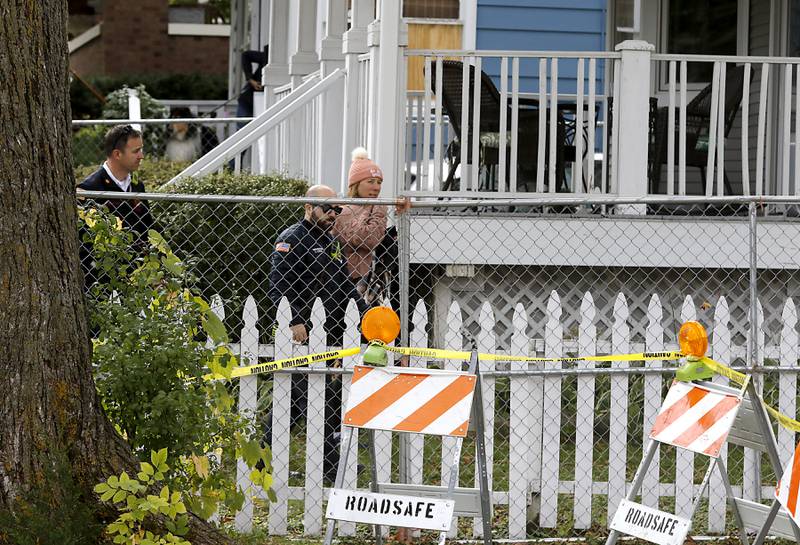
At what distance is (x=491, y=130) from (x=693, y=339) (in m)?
4.25

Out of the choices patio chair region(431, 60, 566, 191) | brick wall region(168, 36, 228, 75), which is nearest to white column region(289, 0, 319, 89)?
patio chair region(431, 60, 566, 191)

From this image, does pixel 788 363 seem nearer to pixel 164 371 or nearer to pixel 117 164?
pixel 164 371

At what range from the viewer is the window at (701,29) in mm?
11469

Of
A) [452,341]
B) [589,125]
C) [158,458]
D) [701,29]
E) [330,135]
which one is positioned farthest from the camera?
[701,29]

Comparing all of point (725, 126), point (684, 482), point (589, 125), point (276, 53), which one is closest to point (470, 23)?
point (276, 53)

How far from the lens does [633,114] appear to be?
8.29m

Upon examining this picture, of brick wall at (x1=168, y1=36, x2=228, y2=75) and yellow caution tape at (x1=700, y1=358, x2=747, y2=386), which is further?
brick wall at (x1=168, y1=36, x2=228, y2=75)

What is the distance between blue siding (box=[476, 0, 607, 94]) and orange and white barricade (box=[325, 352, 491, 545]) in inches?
261

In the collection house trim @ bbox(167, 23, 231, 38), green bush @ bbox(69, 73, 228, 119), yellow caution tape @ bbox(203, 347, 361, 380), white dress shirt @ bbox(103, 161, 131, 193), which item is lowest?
yellow caution tape @ bbox(203, 347, 361, 380)

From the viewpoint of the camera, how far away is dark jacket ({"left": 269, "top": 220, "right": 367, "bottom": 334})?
660cm

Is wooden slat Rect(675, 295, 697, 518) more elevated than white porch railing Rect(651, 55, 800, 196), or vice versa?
white porch railing Rect(651, 55, 800, 196)

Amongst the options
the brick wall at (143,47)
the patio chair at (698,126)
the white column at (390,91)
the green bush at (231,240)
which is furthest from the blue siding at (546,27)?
the brick wall at (143,47)

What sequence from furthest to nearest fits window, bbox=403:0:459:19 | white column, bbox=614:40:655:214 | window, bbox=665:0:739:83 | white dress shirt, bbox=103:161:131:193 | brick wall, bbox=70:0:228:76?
brick wall, bbox=70:0:228:76, window, bbox=403:0:459:19, window, bbox=665:0:739:83, white column, bbox=614:40:655:214, white dress shirt, bbox=103:161:131:193

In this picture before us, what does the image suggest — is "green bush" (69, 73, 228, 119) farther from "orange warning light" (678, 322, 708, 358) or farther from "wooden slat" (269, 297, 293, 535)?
"orange warning light" (678, 322, 708, 358)
